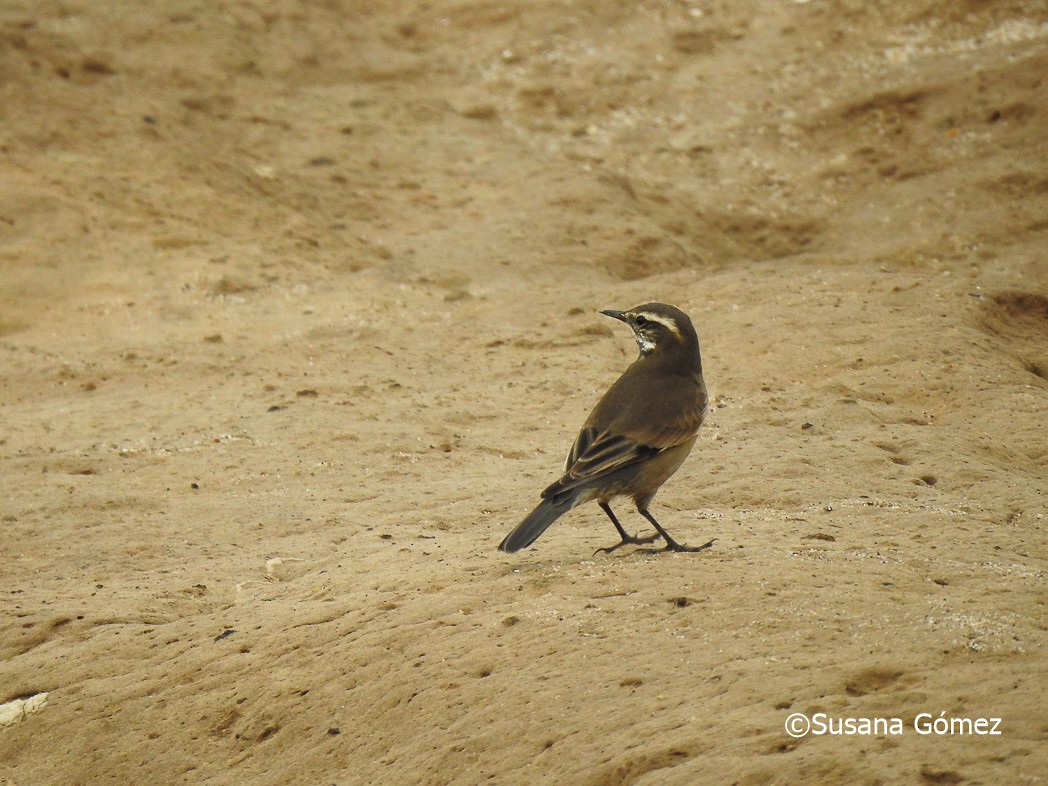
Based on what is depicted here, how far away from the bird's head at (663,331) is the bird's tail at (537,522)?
1.20 meters

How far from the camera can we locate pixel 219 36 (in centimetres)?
1347

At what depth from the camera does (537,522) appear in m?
5.32

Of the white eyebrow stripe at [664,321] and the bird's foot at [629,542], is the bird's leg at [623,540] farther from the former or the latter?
the white eyebrow stripe at [664,321]

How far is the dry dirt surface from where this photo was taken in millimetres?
4449

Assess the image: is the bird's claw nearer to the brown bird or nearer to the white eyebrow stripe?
the brown bird

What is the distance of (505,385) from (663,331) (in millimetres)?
2370

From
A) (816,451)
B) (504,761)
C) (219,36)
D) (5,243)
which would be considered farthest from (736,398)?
(219,36)

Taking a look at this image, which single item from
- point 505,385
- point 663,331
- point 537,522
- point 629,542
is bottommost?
point 505,385

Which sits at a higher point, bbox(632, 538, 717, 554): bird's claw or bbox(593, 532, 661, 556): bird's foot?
bbox(632, 538, 717, 554): bird's claw

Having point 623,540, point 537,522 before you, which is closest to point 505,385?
point 623,540

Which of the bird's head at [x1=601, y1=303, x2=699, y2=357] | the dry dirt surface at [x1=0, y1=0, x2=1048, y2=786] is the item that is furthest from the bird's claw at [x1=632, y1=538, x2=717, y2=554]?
the bird's head at [x1=601, y1=303, x2=699, y2=357]

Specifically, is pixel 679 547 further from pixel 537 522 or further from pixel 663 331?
pixel 663 331

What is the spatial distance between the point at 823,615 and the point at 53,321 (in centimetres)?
715

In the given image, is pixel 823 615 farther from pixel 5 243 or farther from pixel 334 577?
pixel 5 243
